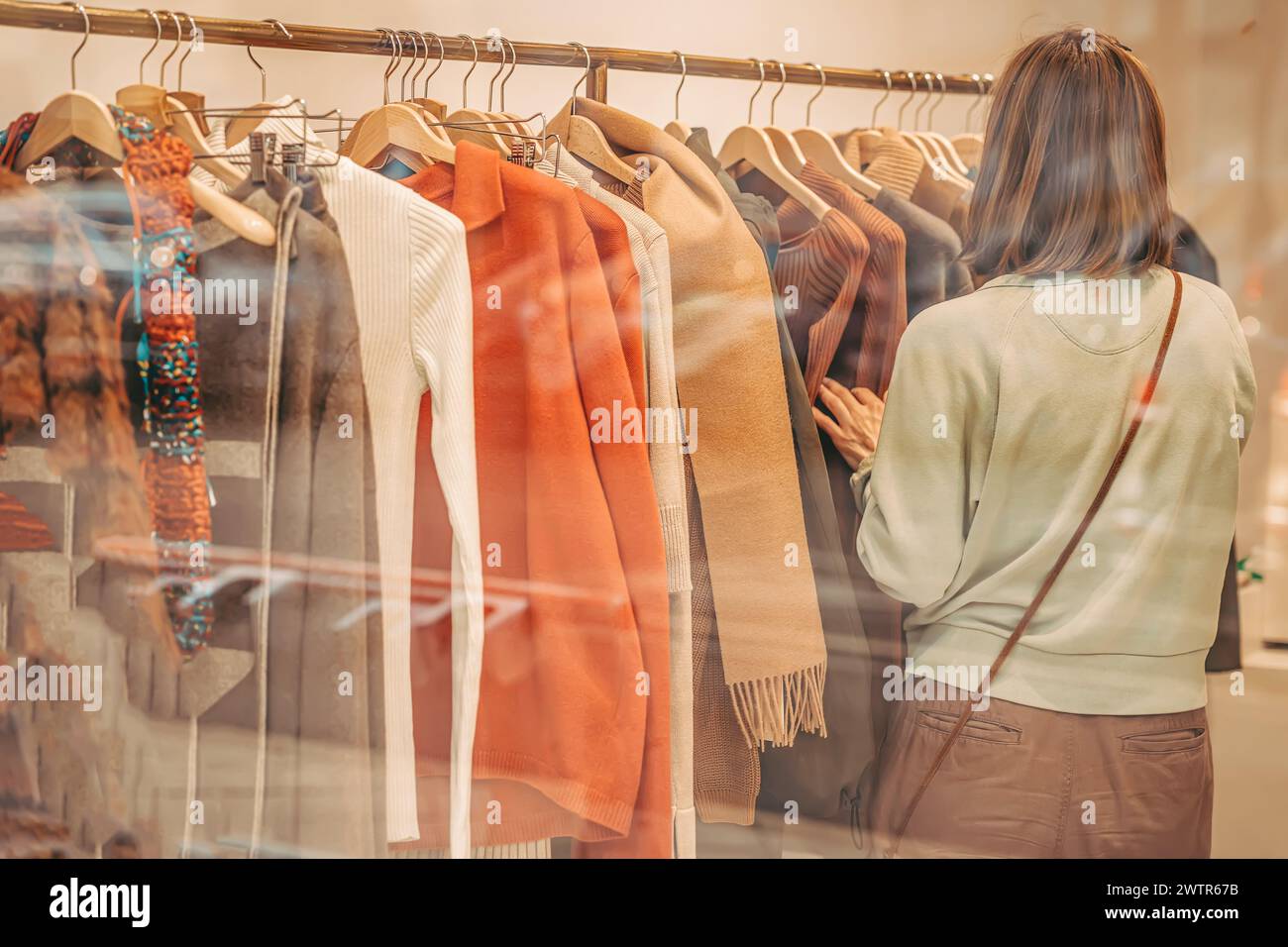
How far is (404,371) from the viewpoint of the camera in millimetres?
1137

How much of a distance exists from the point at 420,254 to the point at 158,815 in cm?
65

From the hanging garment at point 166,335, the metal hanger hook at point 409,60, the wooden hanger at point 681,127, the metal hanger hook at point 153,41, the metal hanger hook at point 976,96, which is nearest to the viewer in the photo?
the hanging garment at point 166,335

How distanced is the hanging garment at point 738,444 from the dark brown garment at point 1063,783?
19 cm

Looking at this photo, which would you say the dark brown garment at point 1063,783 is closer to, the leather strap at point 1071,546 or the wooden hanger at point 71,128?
the leather strap at point 1071,546

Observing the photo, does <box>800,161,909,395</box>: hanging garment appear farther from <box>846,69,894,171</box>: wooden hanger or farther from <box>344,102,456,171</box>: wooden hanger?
<box>344,102,456,171</box>: wooden hanger

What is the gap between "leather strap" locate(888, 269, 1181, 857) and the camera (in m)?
1.13

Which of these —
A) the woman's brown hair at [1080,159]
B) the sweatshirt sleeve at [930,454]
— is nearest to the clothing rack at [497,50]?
the woman's brown hair at [1080,159]

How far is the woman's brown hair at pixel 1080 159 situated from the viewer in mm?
1125

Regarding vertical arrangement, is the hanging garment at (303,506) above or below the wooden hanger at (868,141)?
below

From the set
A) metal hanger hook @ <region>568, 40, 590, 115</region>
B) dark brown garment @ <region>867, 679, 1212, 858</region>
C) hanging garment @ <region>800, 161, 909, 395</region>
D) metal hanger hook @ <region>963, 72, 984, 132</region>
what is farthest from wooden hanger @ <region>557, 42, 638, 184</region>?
dark brown garment @ <region>867, 679, 1212, 858</region>

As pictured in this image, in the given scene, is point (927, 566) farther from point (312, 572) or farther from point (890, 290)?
point (312, 572)

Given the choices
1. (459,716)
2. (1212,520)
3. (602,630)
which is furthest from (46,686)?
(1212,520)

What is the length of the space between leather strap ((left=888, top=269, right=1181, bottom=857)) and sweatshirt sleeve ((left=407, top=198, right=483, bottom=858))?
0.51 m

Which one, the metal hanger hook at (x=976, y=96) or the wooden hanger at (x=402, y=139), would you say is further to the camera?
the metal hanger hook at (x=976, y=96)
